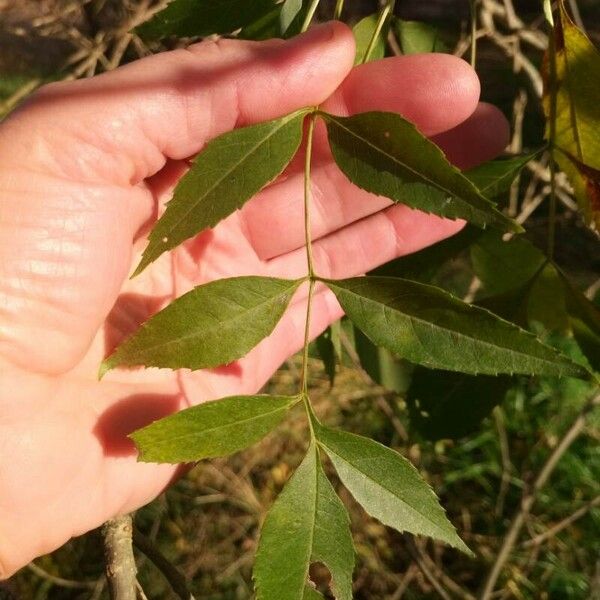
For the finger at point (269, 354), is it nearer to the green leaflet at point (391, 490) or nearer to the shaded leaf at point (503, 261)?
the shaded leaf at point (503, 261)

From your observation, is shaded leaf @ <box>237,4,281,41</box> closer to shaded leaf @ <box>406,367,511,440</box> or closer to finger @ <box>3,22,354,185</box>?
finger @ <box>3,22,354,185</box>

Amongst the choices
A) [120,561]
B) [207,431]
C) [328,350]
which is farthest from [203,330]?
[328,350]

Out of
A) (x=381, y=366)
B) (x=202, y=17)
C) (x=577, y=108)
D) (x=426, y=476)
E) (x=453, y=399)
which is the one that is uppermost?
(x=202, y=17)

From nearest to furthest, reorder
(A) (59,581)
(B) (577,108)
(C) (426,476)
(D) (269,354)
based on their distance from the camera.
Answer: (B) (577,108) → (D) (269,354) → (A) (59,581) → (C) (426,476)

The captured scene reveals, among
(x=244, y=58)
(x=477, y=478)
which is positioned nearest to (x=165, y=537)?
(x=477, y=478)

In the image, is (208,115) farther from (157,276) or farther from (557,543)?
(557,543)

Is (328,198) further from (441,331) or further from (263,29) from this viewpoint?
(441,331)

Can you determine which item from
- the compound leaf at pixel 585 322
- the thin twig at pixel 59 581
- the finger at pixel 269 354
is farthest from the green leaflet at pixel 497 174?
the thin twig at pixel 59 581
